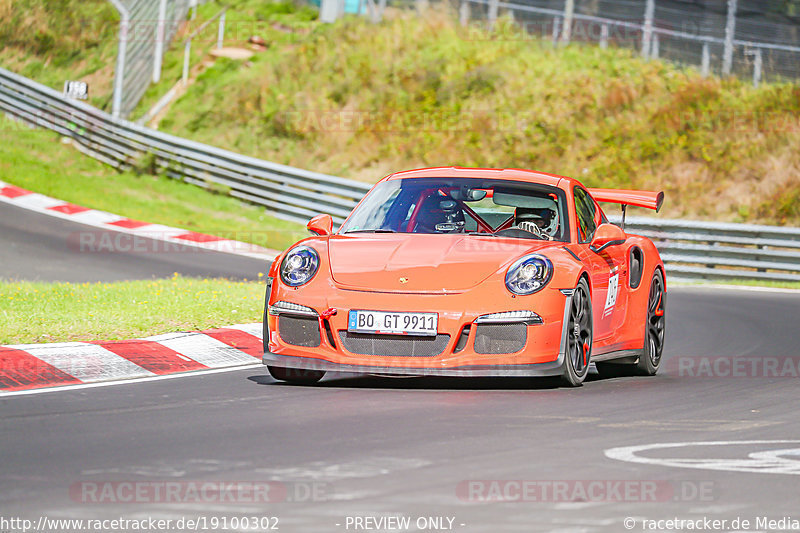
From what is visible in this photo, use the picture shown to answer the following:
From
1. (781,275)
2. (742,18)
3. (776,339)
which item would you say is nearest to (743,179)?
(742,18)

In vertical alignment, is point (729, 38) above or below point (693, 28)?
below

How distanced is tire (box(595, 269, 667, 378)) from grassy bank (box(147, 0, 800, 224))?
15470 mm

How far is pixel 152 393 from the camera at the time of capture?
736cm

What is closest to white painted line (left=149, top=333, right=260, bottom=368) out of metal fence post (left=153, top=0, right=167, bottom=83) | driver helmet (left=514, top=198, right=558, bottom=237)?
driver helmet (left=514, top=198, right=558, bottom=237)

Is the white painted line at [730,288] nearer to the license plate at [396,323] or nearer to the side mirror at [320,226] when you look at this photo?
the side mirror at [320,226]

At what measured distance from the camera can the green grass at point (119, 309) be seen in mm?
9125

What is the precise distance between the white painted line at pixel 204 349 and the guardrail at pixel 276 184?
1213 cm

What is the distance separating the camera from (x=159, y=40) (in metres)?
33.0

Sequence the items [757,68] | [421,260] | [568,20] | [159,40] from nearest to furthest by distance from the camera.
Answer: [421,260], [757,68], [568,20], [159,40]

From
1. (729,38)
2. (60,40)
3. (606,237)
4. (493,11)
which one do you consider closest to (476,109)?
(493,11)

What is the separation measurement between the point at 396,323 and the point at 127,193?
18.5 meters

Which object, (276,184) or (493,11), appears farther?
(493,11)

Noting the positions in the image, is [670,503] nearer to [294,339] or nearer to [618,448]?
[618,448]

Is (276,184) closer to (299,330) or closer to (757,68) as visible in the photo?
(757,68)
